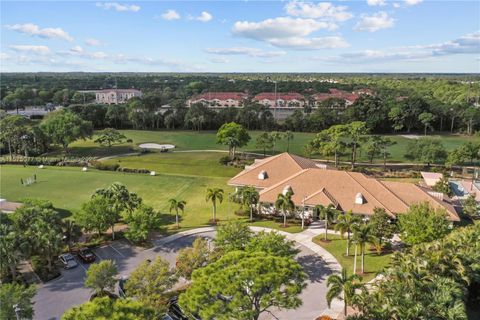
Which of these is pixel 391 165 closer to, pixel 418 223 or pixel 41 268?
pixel 418 223

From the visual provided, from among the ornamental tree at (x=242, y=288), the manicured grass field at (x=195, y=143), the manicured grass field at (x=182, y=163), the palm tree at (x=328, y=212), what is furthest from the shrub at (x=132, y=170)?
the ornamental tree at (x=242, y=288)

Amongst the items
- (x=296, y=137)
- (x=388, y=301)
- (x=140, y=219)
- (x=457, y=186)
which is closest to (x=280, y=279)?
(x=388, y=301)

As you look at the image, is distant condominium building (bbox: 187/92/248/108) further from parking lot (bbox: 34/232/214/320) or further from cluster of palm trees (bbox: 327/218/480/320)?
cluster of palm trees (bbox: 327/218/480/320)

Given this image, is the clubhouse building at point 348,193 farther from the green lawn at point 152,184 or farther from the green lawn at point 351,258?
the green lawn at point 351,258

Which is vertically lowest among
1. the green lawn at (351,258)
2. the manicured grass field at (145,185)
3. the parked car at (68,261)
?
the parked car at (68,261)

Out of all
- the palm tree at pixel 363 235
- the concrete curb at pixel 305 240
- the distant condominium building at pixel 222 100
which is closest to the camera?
the palm tree at pixel 363 235

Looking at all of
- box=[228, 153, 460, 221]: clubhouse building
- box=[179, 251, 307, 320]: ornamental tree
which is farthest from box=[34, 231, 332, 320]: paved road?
box=[228, 153, 460, 221]: clubhouse building
